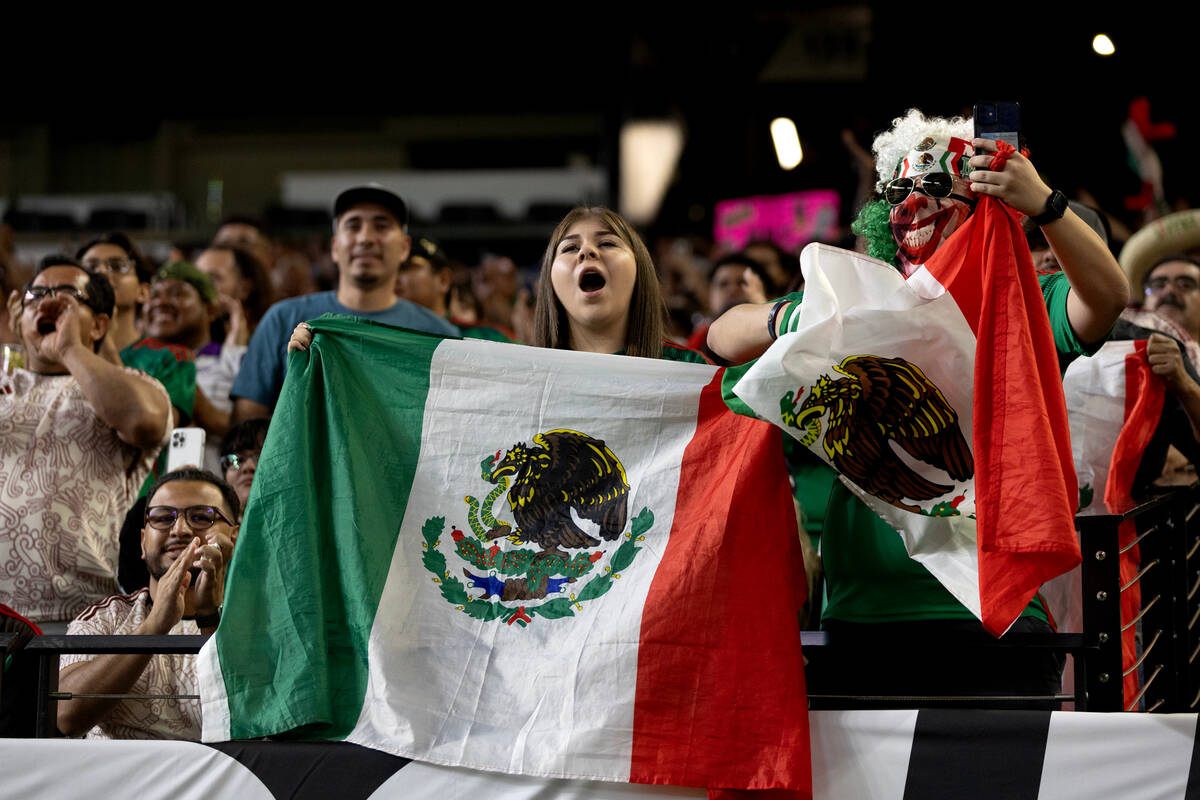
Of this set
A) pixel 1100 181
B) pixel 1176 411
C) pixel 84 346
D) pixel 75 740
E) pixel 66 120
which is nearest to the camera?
pixel 75 740

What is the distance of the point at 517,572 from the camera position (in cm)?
293

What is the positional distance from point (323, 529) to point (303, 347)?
1.37ft

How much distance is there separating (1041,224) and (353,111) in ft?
47.9

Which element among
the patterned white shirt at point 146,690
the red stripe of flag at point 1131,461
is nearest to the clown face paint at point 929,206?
the red stripe of flag at point 1131,461

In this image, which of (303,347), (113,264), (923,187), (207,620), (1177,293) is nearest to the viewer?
(923,187)

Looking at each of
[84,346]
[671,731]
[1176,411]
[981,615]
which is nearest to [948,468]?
[981,615]

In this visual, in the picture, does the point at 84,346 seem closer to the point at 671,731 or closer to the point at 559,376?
the point at 559,376

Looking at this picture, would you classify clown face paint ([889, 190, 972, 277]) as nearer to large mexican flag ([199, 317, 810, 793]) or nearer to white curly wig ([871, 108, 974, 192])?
white curly wig ([871, 108, 974, 192])

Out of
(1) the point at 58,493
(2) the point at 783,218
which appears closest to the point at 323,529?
(1) the point at 58,493

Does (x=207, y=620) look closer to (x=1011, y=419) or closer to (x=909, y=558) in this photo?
(x=909, y=558)

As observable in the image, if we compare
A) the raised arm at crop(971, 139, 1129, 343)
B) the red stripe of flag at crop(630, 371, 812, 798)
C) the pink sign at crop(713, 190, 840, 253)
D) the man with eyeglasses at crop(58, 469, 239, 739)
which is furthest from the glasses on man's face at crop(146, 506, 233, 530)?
the pink sign at crop(713, 190, 840, 253)

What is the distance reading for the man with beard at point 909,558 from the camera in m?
2.66

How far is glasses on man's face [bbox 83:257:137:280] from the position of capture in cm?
504

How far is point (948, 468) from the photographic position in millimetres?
2717
